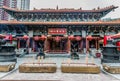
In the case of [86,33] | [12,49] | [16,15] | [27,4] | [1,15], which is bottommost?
[12,49]

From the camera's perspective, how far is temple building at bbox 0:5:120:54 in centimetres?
2027

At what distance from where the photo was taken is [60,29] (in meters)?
21.2

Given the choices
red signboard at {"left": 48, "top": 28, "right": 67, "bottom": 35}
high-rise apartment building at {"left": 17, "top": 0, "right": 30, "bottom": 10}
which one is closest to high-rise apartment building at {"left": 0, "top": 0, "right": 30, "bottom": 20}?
high-rise apartment building at {"left": 17, "top": 0, "right": 30, "bottom": 10}

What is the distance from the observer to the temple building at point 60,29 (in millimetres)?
20266

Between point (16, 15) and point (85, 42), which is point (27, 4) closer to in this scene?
point (16, 15)

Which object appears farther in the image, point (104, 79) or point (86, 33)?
point (86, 33)

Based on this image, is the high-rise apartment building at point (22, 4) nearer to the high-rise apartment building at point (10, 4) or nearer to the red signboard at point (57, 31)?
the high-rise apartment building at point (10, 4)

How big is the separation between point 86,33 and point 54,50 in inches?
220

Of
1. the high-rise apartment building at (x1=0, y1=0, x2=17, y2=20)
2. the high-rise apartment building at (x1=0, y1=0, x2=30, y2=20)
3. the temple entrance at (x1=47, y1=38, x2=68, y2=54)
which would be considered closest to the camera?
the temple entrance at (x1=47, y1=38, x2=68, y2=54)

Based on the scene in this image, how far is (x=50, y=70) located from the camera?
959 cm

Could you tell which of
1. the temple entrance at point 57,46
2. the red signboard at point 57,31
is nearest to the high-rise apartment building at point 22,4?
the temple entrance at point 57,46

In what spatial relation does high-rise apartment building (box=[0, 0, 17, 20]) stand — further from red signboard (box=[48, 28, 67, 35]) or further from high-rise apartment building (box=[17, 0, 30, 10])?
red signboard (box=[48, 28, 67, 35])

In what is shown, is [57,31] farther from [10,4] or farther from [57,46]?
[10,4]

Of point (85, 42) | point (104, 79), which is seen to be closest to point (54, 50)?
point (85, 42)
